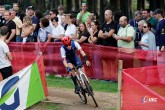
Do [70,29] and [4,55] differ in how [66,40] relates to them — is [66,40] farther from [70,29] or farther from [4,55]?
[70,29]

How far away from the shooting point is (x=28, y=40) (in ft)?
50.9

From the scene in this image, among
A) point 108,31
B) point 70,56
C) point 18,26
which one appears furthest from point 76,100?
point 18,26

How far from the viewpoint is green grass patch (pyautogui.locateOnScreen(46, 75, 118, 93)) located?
13.4 m

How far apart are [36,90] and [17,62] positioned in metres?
3.90

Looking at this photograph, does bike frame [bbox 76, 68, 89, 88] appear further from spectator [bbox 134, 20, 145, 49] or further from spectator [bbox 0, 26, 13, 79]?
spectator [bbox 134, 20, 145, 49]

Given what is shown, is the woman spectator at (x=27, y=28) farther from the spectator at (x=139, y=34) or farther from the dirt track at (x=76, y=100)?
the spectator at (x=139, y=34)

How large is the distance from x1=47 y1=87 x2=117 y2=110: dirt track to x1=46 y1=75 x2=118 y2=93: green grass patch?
0.47 metres

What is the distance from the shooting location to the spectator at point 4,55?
11.5 metres

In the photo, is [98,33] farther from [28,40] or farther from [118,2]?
[118,2]

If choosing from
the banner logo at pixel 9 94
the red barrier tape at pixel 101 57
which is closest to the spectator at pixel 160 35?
the red barrier tape at pixel 101 57

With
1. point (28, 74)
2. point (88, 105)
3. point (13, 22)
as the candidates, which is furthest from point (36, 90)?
point (13, 22)

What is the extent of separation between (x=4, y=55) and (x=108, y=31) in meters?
3.65

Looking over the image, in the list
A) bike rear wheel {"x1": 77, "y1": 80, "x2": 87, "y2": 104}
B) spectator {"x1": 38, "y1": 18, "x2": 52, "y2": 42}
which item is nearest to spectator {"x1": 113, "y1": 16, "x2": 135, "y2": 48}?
bike rear wheel {"x1": 77, "y1": 80, "x2": 87, "y2": 104}

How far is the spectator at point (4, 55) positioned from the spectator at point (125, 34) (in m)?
3.50
